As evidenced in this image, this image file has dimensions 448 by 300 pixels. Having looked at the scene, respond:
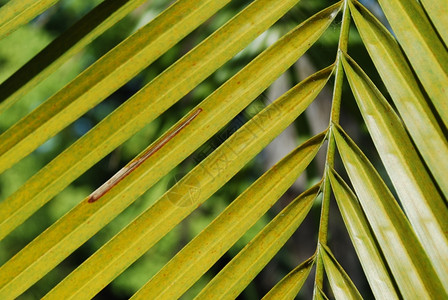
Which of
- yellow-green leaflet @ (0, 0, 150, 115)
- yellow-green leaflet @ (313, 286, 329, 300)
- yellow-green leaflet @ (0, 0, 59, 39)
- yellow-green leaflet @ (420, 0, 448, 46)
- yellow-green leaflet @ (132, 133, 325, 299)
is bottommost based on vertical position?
yellow-green leaflet @ (313, 286, 329, 300)

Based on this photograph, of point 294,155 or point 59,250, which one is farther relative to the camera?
point 294,155

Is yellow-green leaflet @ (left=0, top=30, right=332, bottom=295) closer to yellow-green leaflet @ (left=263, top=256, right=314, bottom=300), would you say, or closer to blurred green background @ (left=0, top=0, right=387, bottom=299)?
yellow-green leaflet @ (left=263, top=256, right=314, bottom=300)

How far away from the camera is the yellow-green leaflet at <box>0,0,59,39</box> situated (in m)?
0.47

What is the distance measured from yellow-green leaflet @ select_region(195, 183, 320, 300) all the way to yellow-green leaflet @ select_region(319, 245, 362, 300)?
0.19 feet

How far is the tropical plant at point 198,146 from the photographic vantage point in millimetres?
505

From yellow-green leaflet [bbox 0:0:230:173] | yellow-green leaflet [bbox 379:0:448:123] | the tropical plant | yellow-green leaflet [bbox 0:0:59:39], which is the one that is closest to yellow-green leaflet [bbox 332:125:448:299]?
the tropical plant

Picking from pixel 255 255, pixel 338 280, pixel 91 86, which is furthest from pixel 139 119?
pixel 338 280

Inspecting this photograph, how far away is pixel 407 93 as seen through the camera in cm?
53

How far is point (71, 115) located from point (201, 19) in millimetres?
169

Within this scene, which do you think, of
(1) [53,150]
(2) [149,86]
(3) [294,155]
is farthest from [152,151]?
(1) [53,150]

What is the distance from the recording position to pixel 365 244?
0.57m

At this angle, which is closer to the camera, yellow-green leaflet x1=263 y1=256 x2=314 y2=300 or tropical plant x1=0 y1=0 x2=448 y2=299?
tropical plant x1=0 y1=0 x2=448 y2=299

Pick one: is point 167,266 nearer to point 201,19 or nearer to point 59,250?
point 59,250

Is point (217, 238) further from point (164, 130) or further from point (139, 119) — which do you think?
point (164, 130)
